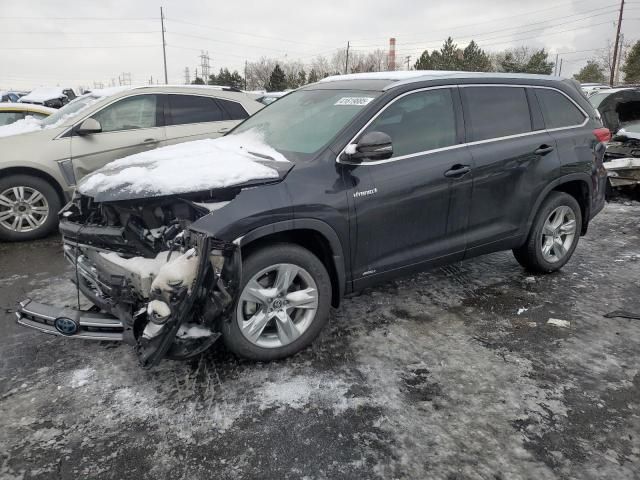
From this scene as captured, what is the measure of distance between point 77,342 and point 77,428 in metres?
1.02

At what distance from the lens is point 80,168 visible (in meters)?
5.83

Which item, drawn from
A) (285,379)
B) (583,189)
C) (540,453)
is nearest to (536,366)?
(540,453)

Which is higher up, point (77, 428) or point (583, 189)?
point (583, 189)

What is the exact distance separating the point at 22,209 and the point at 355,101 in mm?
4432

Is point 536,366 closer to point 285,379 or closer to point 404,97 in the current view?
point 285,379

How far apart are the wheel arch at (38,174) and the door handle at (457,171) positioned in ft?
A: 15.3

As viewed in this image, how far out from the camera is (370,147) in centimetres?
314

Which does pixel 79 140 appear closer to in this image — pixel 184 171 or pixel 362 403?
pixel 184 171

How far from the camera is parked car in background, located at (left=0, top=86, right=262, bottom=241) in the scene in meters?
5.64

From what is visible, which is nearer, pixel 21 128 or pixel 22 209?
pixel 22 209

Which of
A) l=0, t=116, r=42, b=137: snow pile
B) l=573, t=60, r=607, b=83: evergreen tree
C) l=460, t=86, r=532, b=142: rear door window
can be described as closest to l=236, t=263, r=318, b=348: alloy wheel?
l=460, t=86, r=532, b=142: rear door window

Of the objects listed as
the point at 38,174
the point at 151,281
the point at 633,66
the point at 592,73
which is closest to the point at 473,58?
the point at 633,66

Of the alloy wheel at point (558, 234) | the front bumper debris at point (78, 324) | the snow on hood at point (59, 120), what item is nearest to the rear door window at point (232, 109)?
the snow on hood at point (59, 120)

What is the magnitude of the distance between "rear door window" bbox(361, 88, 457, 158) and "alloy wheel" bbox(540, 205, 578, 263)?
1579 millimetres
